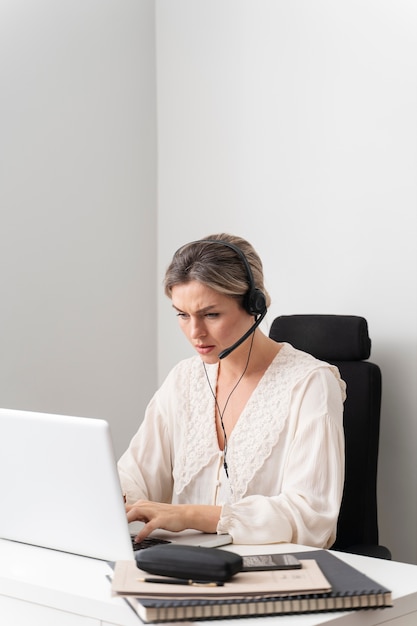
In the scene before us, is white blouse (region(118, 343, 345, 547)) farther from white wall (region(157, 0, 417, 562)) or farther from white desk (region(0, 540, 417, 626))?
white wall (region(157, 0, 417, 562))

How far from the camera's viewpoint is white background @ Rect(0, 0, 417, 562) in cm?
258

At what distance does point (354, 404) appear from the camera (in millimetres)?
2385

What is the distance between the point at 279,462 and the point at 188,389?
33 centimetres

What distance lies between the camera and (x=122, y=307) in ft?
10.3

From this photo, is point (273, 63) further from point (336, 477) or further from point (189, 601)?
point (189, 601)

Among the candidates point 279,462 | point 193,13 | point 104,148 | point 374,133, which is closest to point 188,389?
point 279,462

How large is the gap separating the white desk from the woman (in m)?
0.24

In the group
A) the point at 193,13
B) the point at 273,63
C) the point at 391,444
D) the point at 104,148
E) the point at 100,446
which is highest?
the point at 193,13

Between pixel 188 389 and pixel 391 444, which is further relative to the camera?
pixel 391 444

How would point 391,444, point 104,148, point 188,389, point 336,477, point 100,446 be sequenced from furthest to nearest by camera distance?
point 104,148, point 391,444, point 188,389, point 336,477, point 100,446

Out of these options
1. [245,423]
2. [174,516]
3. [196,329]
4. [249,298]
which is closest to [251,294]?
[249,298]

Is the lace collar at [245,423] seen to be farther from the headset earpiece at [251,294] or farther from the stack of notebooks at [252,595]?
the stack of notebooks at [252,595]

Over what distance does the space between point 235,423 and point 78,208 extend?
1180 mm

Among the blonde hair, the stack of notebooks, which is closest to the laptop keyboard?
the stack of notebooks
